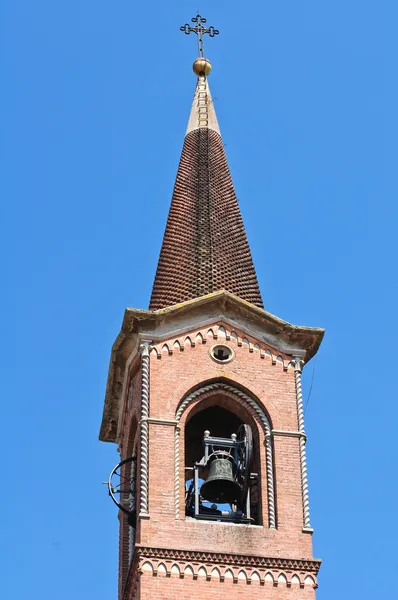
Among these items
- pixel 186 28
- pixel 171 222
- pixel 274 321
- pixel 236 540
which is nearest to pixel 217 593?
pixel 236 540

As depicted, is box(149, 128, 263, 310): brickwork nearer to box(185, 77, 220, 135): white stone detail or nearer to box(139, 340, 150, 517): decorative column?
box(185, 77, 220, 135): white stone detail

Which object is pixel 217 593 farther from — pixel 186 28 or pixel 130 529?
pixel 186 28

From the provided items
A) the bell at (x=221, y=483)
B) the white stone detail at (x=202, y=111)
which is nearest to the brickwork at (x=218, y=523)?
the bell at (x=221, y=483)

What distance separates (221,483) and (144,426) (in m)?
1.99

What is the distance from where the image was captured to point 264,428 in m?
35.9

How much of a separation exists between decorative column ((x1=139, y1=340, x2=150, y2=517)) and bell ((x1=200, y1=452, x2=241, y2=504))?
1.30 meters

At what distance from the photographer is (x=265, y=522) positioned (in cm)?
3431

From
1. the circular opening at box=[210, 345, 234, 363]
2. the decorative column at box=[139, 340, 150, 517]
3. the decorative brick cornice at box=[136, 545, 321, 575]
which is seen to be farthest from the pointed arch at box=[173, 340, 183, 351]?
the decorative brick cornice at box=[136, 545, 321, 575]

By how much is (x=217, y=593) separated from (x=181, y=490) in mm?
2451

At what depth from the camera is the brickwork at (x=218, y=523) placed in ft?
109

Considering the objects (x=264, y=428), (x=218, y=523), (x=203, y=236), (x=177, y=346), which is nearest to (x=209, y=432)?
(x=264, y=428)

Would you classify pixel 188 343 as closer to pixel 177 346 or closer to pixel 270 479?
pixel 177 346

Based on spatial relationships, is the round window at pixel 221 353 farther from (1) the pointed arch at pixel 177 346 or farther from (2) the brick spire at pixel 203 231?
(2) the brick spire at pixel 203 231

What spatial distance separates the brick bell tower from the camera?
33.4 meters
